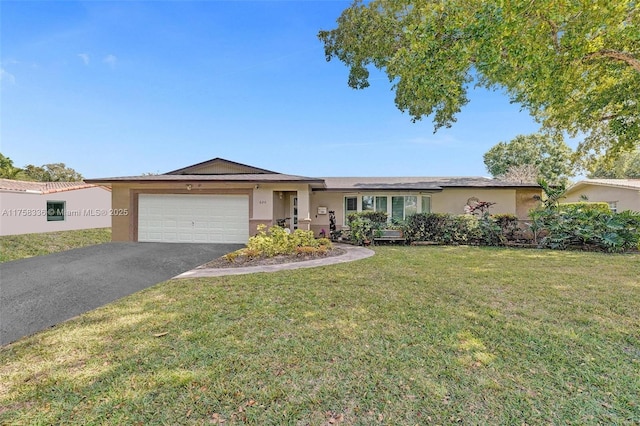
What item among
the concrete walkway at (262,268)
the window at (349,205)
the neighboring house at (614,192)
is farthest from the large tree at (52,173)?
the neighboring house at (614,192)

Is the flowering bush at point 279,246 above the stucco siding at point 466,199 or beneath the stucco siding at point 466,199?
beneath

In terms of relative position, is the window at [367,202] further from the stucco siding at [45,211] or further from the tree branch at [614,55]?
the stucco siding at [45,211]

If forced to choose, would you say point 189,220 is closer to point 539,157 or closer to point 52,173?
point 539,157

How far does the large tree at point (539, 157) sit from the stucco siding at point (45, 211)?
39537mm

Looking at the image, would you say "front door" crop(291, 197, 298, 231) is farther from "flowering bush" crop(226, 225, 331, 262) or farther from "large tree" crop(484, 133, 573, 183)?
"large tree" crop(484, 133, 573, 183)

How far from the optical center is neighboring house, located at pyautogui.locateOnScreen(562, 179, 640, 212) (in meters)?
15.5

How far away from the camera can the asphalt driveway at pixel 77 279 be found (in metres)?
4.31

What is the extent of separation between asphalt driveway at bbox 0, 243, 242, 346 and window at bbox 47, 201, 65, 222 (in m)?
10.6

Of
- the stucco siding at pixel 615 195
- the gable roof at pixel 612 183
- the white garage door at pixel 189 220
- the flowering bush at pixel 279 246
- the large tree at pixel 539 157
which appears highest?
the large tree at pixel 539 157

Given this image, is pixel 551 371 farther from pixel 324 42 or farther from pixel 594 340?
pixel 324 42

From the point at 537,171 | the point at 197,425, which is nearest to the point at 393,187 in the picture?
the point at 197,425

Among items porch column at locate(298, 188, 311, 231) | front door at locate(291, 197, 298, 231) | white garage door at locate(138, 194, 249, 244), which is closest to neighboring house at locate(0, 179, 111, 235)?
white garage door at locate(138, 194, 249, 244)

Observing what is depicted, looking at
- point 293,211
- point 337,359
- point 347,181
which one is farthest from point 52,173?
point 337,359

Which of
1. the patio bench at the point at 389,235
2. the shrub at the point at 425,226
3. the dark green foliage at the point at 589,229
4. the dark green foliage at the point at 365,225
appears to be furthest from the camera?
the patio bench at the point at 389,235
